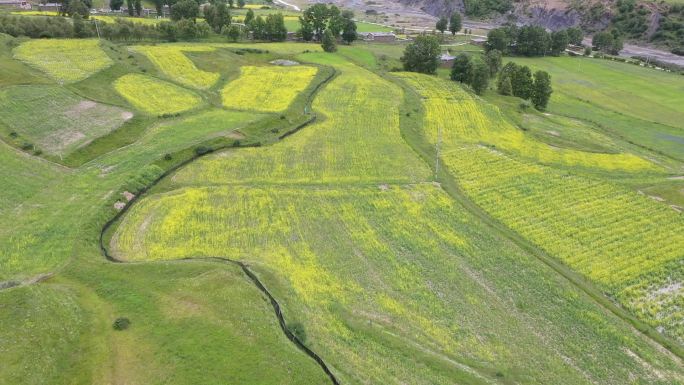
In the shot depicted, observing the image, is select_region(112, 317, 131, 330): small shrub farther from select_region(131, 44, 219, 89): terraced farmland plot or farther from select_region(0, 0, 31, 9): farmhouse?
select_region(0, 0, 31, 9): farmhouse

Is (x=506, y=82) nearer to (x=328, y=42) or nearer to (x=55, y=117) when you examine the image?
(x=328, y=42)

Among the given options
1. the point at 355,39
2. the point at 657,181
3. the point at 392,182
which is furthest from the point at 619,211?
the point at 355,39

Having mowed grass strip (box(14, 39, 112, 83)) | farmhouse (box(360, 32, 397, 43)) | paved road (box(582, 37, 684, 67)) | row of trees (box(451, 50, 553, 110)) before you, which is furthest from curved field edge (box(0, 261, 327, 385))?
paved road (box(582, 37, 684, 67))

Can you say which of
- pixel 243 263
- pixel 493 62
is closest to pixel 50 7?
pixel 493 62

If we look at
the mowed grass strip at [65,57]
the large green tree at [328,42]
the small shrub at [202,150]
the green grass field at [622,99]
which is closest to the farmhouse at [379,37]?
the large green tree at [328,42]

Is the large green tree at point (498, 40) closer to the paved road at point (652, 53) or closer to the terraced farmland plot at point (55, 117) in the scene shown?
the paved road at point (652, 53)
